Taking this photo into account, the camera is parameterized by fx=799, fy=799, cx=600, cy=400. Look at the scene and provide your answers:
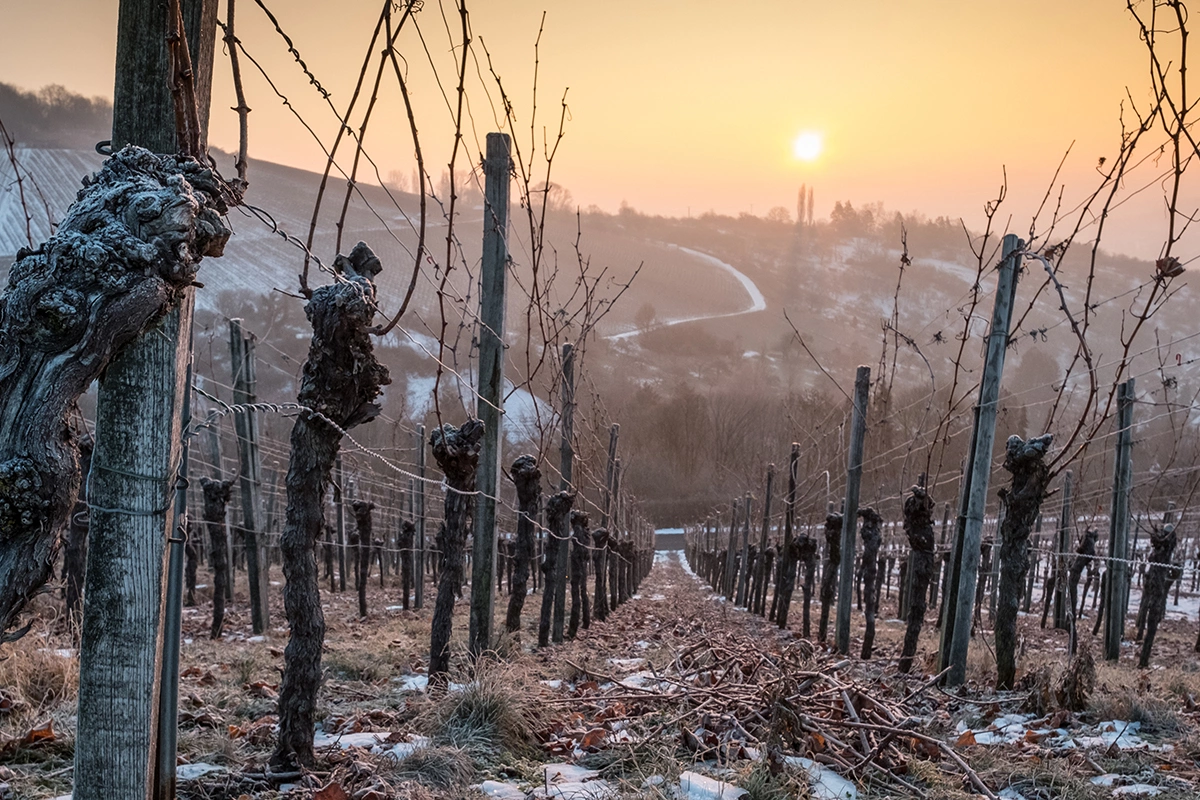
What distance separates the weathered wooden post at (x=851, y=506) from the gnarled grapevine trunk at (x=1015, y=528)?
3.19m

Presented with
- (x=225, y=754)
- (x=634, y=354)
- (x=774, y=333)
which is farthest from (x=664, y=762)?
(x=774, y=333)

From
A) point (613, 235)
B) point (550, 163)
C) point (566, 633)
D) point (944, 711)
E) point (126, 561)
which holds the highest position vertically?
point (613, 235)

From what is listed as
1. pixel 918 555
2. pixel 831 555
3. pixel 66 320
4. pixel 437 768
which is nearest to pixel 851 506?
pixel 918 555

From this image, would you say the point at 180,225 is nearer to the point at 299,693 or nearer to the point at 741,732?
the point at 299,693

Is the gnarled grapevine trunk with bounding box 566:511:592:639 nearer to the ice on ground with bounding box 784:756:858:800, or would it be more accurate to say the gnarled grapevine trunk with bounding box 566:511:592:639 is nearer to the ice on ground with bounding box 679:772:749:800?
the ice on ground with bounding box 784:756:858:800

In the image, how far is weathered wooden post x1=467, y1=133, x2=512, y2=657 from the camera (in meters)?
5.97

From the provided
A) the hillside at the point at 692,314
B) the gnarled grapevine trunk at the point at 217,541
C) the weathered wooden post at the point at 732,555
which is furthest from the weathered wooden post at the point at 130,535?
the weathered wooden post at the point at 732,555

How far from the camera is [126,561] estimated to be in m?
1.94

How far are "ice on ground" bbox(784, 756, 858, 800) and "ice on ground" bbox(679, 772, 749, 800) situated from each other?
350mm

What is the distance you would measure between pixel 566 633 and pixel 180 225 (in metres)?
11.6

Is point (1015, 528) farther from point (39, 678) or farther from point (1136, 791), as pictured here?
point (39, 678)

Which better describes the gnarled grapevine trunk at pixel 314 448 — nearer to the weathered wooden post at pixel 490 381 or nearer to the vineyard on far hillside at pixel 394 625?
the vineyard on far hillside at pixel 394 625

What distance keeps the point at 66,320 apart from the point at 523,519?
7.88m

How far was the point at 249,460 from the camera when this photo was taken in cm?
1130
